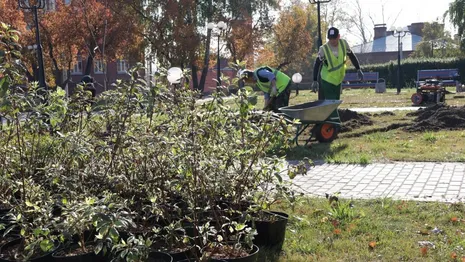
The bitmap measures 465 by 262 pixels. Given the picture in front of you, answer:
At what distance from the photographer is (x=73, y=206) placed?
2.92m

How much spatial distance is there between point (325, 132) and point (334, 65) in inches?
56.1

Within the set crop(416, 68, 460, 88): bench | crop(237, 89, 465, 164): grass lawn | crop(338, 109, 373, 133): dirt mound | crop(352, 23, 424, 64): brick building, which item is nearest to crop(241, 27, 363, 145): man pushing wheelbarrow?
crop(237, 89, 465, 164): grass lawn

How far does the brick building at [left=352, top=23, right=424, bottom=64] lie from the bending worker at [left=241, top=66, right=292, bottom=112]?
52378mm

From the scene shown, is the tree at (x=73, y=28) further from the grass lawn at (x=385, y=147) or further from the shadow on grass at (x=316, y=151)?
the shadow on grass at (x=316, y=151)

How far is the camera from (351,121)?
11.5m

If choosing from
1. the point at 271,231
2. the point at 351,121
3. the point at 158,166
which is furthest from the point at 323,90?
the point at 158,166

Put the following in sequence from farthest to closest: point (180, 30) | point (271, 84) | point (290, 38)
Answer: point (290, 38), point (180, 30), point (271, 84)

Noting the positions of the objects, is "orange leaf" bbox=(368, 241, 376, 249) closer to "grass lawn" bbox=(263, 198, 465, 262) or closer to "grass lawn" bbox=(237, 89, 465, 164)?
"grass lawn" bbox=(263, 198, 465, 262)

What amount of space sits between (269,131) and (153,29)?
2803 cm

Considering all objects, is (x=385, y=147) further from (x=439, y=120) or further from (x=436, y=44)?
(x=436, y=44)

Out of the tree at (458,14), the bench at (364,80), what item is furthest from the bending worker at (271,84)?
the tree at (458,14)

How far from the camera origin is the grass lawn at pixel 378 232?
12.4 ft

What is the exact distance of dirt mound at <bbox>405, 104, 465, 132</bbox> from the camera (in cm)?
1055

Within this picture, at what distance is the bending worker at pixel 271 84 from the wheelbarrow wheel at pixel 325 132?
145cm
